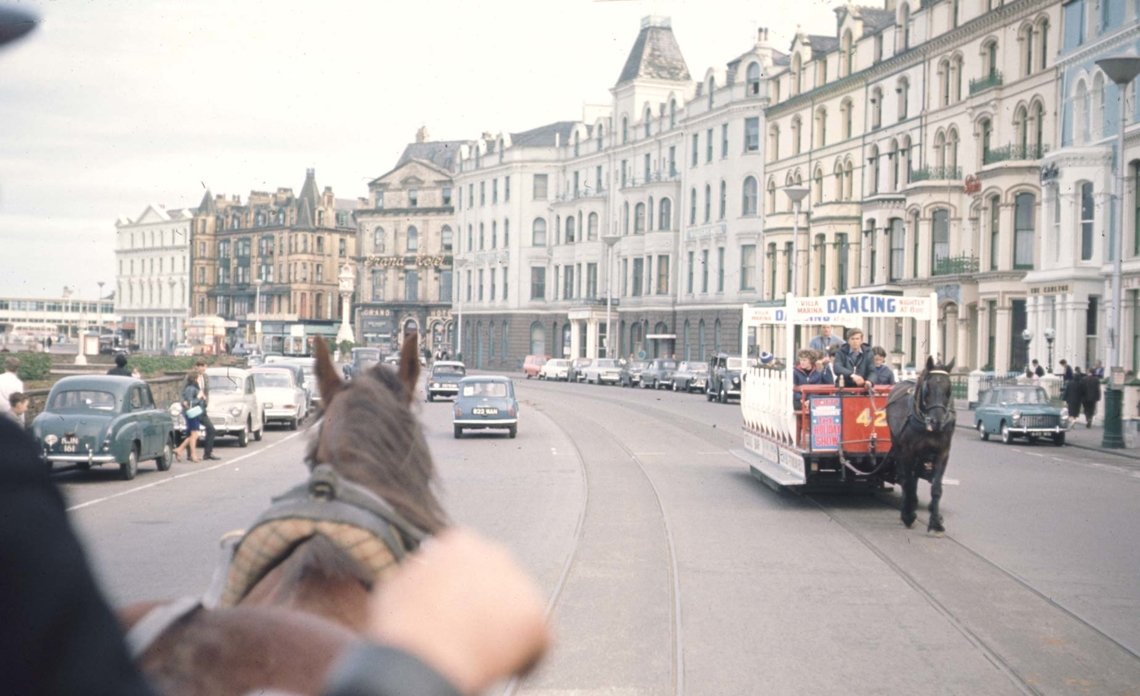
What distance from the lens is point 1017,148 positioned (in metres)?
46.9

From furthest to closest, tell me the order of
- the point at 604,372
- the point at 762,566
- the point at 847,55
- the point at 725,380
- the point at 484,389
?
the point at 604,372 < the point at 847,55 < the point at 725,380 < the point at 484,389 < the point at 762,566

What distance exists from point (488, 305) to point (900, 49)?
52.4m

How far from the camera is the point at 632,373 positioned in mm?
71938

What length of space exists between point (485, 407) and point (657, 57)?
202 ft

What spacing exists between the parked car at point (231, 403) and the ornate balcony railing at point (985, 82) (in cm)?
3163

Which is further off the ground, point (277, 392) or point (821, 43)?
point (821, 43)

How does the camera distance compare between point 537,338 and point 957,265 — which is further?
point 537,338

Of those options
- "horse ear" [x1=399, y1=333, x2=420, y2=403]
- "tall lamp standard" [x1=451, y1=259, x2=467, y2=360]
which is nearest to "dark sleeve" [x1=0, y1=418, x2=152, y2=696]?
"horse ear" [x1=399, y1=333, x2=420, y2=403]

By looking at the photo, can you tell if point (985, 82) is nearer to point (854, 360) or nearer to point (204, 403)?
point (854, 360)

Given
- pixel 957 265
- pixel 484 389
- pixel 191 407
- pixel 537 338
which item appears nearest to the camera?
pixel 191 407

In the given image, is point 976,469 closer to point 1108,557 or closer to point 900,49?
point 1108,557

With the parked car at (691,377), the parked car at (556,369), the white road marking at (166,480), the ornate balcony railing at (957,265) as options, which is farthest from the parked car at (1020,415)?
the parked car at (556,369)

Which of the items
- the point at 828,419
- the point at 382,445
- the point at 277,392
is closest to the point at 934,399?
the point at 828,419

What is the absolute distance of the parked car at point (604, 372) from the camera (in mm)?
73938
